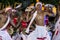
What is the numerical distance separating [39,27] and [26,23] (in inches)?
3.5

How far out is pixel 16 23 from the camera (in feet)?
7.39

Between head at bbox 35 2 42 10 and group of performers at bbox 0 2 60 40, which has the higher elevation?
head at bbox 35 2 42 10

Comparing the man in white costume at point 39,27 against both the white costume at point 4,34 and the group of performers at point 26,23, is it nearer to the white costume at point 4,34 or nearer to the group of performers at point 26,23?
the group of performers at point 26,23

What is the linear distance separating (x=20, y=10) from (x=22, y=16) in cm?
4

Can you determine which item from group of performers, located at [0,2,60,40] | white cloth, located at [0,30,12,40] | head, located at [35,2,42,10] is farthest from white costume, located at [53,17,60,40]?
white cloth, located at [0,30,12,40]

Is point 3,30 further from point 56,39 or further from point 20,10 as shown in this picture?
point 56,39

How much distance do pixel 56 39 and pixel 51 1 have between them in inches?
9.8

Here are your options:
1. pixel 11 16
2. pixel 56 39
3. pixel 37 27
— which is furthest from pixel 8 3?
pixel 56 39

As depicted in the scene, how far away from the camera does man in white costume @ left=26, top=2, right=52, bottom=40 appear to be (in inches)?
87.2

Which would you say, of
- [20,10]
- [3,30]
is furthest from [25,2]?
[3,30]

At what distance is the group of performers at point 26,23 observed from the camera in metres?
2.23

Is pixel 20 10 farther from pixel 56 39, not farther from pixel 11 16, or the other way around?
pixel 56 39

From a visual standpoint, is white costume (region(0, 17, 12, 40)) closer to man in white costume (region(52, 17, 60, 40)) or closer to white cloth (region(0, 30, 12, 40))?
white cloth (region(0, 30, 12, 40))

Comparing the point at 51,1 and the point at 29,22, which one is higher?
the point at 51,1
